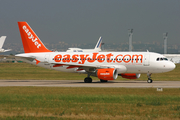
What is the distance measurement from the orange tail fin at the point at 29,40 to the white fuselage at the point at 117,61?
246cm

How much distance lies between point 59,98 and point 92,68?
18.1m

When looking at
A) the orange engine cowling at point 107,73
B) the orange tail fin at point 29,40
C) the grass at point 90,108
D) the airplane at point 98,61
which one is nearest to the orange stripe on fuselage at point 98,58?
the airplane at point 98,61

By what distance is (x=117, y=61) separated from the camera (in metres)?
39.2

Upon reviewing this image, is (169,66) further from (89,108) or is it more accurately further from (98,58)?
(89,108)

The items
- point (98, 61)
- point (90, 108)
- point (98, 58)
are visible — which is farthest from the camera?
point (98, 58)

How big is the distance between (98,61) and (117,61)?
9.04 ft

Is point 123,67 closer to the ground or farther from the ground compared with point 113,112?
farther from the ground

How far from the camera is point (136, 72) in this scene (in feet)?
129

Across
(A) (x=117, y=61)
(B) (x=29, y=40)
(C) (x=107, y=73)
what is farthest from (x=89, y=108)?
(B) (x=29, y=40)

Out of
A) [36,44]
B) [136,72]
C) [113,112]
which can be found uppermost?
[36,44]

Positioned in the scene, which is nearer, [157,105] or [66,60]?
[157,105]

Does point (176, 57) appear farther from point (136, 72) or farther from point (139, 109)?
point (139, 109)

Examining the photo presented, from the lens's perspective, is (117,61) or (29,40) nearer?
(117,61)

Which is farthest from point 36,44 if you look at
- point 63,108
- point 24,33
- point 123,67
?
point 63,108
